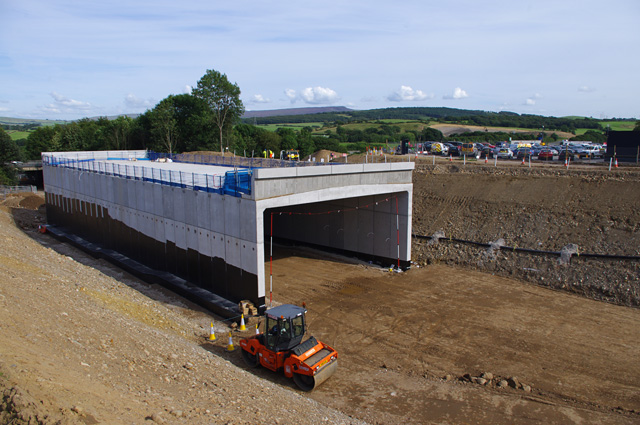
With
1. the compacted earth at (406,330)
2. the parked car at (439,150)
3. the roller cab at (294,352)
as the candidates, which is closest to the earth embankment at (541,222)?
the compacted earth at (406,330)

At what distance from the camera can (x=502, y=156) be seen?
149 feet

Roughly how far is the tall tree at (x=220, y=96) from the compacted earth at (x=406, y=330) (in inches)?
1397

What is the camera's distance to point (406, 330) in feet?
58.7

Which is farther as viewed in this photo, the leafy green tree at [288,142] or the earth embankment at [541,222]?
the leafy green tree at [288,142]

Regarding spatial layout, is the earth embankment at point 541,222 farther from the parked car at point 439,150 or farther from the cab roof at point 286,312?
the parked car at point 439,150

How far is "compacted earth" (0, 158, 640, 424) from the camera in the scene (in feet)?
33.4

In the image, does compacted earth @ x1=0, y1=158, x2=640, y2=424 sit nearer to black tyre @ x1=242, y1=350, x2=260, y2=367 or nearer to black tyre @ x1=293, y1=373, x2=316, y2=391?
black tyre @ x1=293, y1=373, x2=316, y2=391

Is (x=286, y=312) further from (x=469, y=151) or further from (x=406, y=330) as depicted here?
(x=469, y=151)

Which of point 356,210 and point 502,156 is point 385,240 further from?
point 502,156

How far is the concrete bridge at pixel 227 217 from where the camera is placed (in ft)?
64.8

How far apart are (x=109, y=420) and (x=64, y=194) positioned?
1415 inches

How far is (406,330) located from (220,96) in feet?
171

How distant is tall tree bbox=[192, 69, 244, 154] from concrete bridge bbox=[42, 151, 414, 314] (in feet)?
90.3

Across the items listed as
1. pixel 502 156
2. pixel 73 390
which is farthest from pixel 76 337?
pixel 502 156
